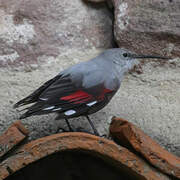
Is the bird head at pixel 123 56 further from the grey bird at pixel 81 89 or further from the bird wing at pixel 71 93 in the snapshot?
the bird wing at pixel 71 93

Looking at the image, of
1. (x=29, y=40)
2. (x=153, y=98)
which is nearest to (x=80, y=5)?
(x=29, y=40)

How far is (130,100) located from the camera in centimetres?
166

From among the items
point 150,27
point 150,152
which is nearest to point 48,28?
point 150,27

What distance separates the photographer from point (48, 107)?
1390 millimetres

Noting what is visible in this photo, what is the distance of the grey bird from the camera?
1425 mm

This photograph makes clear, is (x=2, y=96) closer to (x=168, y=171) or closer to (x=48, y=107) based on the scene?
(x=48, y=107)

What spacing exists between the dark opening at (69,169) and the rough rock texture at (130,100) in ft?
0.41

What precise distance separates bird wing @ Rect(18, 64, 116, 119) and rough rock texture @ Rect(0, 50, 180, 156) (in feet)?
0.51

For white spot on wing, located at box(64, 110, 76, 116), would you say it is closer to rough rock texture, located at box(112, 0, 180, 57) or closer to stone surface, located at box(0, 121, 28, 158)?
stone surface, located at box(0, 121, 28, 158)

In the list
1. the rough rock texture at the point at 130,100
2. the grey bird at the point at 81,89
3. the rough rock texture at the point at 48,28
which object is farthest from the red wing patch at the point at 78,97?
the rough rock texture at the point at 48,28

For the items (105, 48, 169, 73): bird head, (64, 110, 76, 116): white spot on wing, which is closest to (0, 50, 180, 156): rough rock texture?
(105, 48, 169, 73): bird head

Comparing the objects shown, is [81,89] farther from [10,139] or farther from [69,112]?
[10,139]

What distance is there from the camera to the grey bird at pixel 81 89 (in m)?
1.42

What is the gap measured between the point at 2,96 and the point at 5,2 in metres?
0.48
